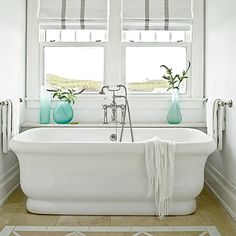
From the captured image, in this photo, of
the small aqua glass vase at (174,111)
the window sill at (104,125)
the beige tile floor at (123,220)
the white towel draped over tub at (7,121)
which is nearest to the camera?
the beige tile floor at (123,220)

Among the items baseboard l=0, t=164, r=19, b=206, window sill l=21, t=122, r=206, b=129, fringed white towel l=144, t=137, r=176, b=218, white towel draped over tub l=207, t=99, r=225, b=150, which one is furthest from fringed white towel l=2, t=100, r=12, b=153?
white towel draped over tub l=207, t=99, r=225, b=150

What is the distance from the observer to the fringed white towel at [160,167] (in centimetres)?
296

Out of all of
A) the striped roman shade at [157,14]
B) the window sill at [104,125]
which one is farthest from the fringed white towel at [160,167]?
the striped roman shade at [157,14]

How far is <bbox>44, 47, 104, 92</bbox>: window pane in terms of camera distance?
178 inches

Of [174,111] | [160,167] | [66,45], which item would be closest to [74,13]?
[66,45]

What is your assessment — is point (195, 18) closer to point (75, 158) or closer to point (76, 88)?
point (76, 88)

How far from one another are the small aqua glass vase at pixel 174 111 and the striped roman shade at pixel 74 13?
1.14 meters

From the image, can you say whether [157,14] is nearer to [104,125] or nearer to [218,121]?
[104,125]

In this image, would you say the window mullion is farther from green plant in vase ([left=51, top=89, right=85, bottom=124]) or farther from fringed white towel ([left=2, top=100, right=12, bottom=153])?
fringed white towel ([left=2, top=100, right=12, bottom=153])

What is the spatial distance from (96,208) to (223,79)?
1.66 metres

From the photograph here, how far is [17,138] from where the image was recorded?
321 cm

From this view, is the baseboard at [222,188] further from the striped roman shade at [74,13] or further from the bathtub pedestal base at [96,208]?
the striped roman shade at [74,13]

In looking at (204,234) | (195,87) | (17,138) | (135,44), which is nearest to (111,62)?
(135,44)

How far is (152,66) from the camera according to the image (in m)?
4.55
